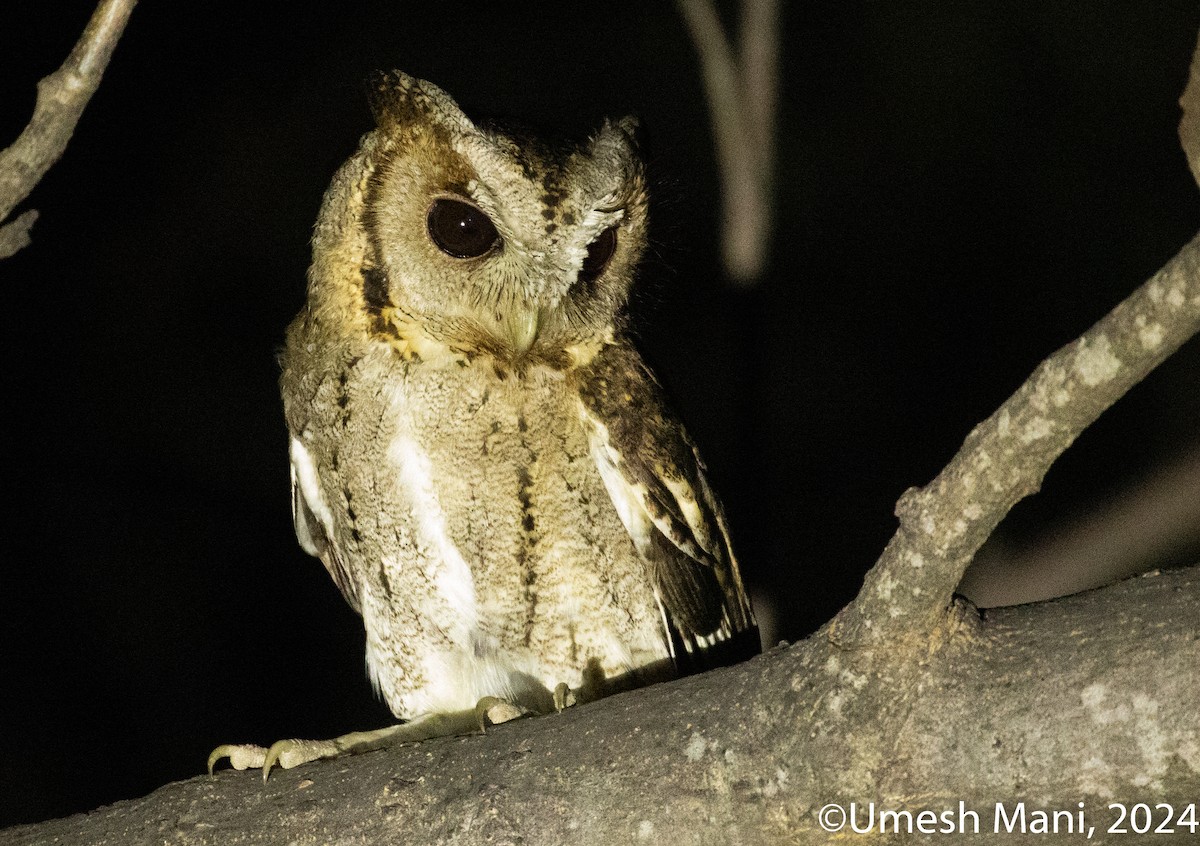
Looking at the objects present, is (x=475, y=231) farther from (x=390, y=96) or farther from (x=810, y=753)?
(x=810, y=753)

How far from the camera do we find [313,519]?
2.13m

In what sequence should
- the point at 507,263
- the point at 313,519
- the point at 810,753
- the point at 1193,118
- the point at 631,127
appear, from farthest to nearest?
the point at 313,519 < the point at 631,127 < the point at 507,263 < the point at 810,753 < the point at 1193,118

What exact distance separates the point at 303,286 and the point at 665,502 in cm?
171

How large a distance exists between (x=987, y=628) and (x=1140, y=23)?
9.23 ft

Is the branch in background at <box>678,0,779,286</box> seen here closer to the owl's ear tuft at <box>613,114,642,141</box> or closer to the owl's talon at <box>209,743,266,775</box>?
the owl's ear tuft at <box>613,114,642,141</box>

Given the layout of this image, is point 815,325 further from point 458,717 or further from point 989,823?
point 989,823

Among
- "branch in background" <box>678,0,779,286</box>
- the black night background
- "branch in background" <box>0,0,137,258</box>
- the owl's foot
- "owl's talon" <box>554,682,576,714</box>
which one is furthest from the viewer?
the black night background

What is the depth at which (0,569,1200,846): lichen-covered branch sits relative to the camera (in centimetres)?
104

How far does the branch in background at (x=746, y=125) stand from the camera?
8.04 feet

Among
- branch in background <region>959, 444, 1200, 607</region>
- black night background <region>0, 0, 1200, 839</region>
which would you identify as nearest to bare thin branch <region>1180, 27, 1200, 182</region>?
branch in background <region>959, 444, 1200, 607</region>

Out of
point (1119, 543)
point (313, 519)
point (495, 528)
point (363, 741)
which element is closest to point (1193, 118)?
point (495, 528)

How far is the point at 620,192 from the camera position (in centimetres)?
175

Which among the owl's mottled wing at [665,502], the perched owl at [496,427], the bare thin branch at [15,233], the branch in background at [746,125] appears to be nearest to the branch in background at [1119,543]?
the owl's mottled wing at [665,502]

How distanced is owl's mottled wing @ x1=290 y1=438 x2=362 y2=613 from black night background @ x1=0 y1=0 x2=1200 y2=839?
3.56 ft
